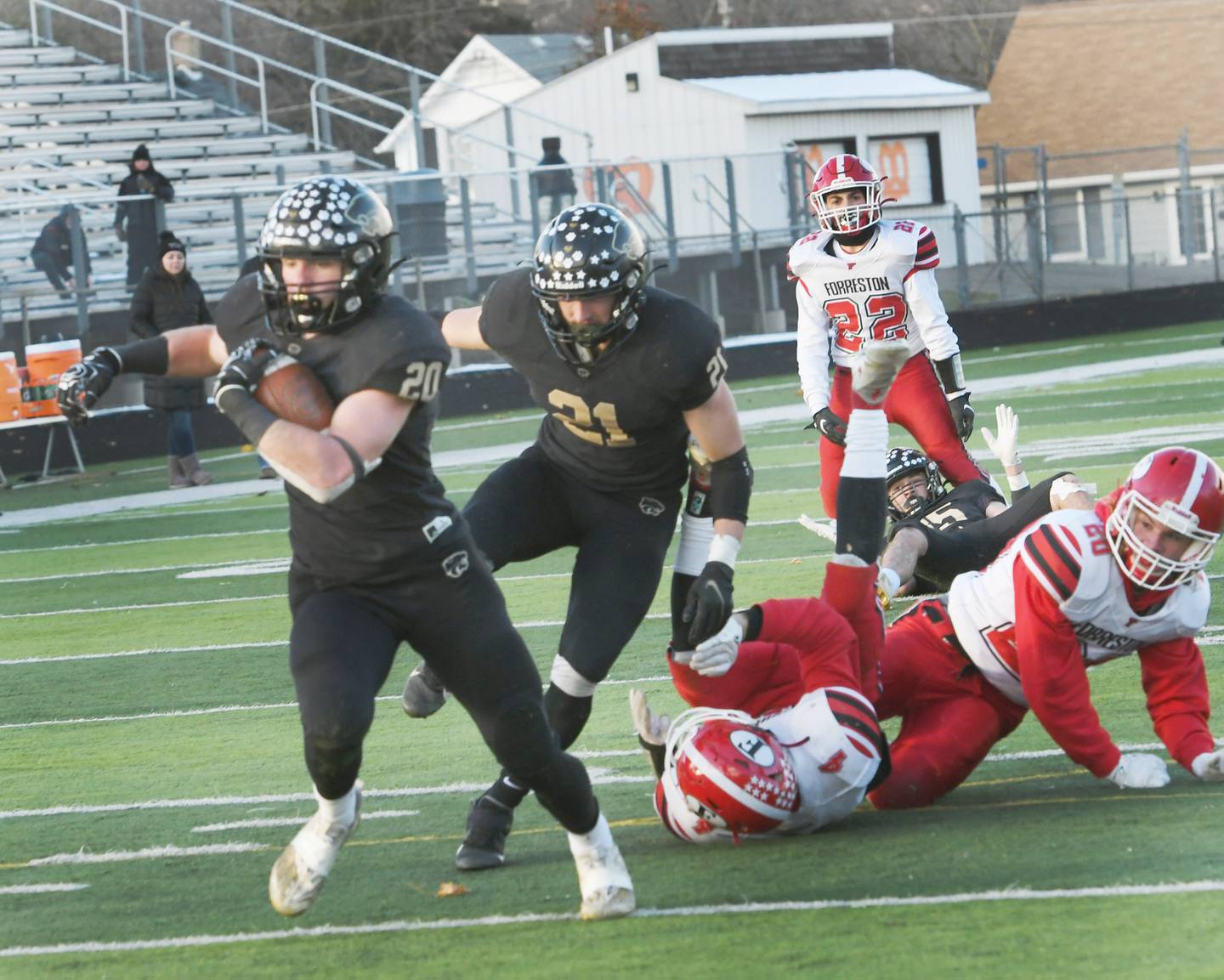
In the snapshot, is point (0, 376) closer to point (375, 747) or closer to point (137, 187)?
point (137, 187)

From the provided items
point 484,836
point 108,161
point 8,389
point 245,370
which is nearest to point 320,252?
point 245,370

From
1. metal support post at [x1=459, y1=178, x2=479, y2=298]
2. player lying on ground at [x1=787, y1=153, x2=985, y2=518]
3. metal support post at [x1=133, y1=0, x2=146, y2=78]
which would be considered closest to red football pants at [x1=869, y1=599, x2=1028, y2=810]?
player lying on ground at [x1=787, y1=153, x2=985, y2=518]

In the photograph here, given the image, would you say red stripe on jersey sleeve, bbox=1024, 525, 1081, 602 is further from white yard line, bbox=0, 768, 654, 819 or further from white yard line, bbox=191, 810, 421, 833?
white yard line, bbox=191, 810, 421, 833

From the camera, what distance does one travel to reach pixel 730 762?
15.6 feet

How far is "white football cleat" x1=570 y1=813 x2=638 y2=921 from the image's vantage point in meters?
4.39

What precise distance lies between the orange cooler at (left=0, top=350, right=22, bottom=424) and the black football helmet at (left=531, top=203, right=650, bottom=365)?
10.7m

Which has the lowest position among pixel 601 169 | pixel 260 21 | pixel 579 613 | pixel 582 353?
pixel 579 613

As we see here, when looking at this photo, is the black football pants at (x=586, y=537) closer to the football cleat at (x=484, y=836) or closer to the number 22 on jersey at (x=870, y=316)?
the football cleat at (x=484, y=836)

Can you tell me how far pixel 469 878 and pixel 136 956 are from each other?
2.91 feet

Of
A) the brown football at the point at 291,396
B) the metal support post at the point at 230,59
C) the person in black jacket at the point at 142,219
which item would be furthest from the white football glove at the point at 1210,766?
the metal support post at the point at 230,59

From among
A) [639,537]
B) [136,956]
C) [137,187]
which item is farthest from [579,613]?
[137,187]

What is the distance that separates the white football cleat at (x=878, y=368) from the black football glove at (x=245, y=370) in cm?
175

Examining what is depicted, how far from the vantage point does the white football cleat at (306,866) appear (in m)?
4.35

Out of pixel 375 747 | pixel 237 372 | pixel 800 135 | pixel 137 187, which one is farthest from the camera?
pixel 800 135
